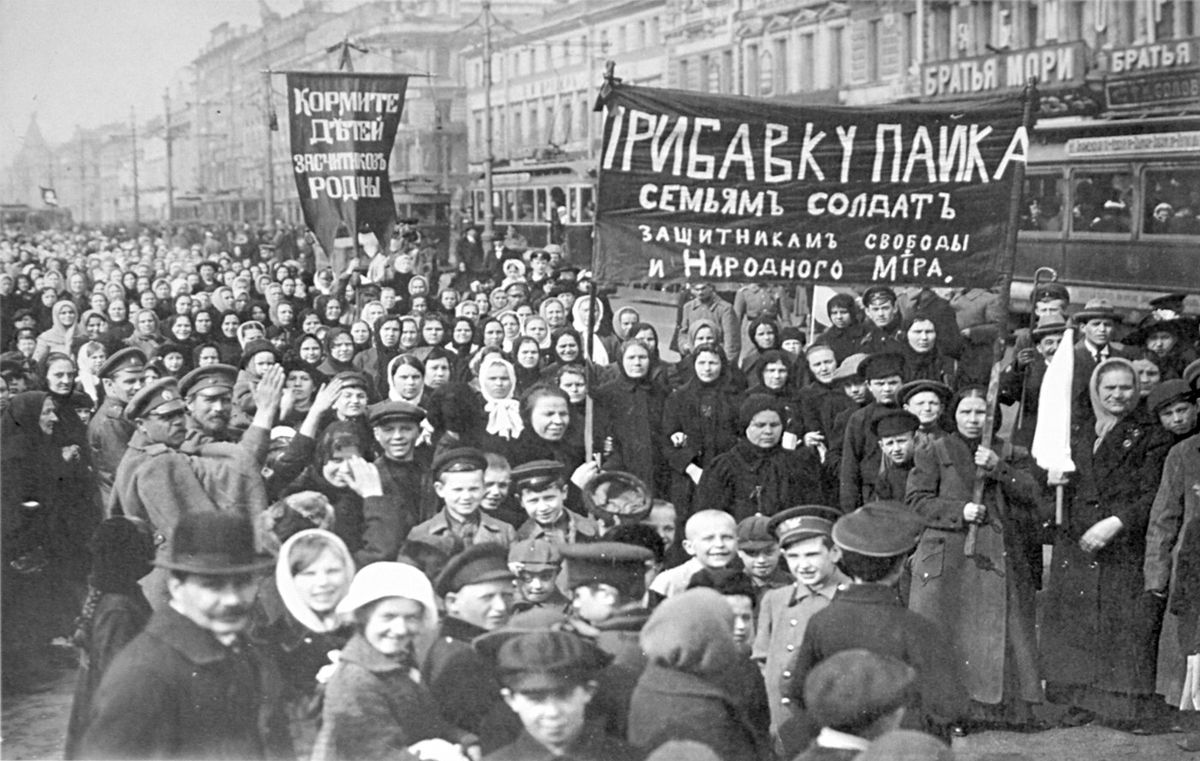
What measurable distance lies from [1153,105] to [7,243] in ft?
34.5

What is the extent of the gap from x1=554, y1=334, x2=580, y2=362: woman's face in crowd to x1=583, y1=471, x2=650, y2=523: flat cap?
1.98 metres

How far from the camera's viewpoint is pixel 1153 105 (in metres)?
13.4

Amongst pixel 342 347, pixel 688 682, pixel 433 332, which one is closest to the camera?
pixel 688 682

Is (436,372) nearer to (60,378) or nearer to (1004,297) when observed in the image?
(60,378)

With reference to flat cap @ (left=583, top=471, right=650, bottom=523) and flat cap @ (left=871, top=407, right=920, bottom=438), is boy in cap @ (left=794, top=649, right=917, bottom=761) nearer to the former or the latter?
flat cap @ (left=583, top=471, right=650, bottom=523)

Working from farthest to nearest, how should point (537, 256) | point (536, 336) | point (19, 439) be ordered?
1. point (537, 256)
2. point (536, 336)
3. point (19, 439)

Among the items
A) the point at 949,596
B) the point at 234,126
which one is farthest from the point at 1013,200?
the point at 234,126

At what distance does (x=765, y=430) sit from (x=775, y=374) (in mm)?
840

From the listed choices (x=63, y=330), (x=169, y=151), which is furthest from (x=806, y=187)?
(x=169, y=151)

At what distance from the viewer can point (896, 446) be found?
5.34 meters

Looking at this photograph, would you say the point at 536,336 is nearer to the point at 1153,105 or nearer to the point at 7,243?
the point at 7,243

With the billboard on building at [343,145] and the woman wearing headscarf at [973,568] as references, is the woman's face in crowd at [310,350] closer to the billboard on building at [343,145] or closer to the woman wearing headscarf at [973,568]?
the billboard on building at [343,145]

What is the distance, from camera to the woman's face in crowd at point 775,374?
6391 mm

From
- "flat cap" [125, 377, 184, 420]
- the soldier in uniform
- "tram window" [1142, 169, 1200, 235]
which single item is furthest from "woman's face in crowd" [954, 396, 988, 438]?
"tram window" [1142, 169, 1200, 235]
